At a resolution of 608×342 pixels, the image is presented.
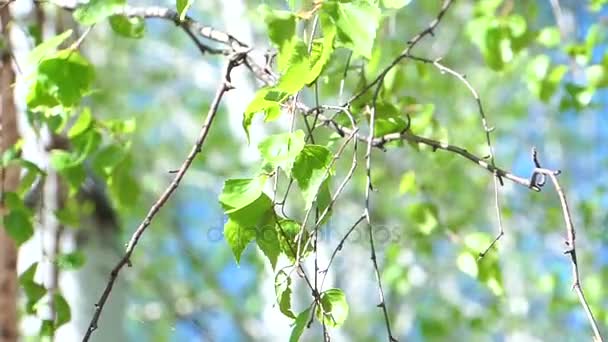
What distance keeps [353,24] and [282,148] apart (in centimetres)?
10

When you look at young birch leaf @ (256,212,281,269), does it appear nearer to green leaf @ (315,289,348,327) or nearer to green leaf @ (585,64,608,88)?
green leaf @ (315,289,348,327)

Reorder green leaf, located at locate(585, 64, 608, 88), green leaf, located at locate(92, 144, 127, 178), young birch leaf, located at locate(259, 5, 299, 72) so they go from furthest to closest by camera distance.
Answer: green leaf, located at locate(585, 64, 608, 88) → green leaf, located at locate(92, 144, 127, 178) → young birch leaf, located at locate(259, 5, 299, 72)

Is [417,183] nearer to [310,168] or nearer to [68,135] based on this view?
[68,135]

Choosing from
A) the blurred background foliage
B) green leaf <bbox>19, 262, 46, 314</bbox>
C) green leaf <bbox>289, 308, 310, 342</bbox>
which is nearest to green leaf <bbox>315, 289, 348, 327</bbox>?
green leaf <bbox>289, 308, 310, 342</bbox>

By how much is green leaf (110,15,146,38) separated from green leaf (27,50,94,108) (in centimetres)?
12

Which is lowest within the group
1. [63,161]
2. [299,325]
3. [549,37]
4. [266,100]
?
[299,325]

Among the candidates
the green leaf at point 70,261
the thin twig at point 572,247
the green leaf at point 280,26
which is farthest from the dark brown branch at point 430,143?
the green leaf at point 70,261

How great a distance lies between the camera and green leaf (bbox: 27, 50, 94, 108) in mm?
781

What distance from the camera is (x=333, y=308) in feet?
2.15

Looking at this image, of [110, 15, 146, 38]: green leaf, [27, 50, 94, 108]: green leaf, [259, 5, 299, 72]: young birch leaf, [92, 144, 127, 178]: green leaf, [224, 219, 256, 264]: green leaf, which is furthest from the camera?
[92, 144, 127, 178]: green leaf

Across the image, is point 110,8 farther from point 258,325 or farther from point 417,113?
point 258,325

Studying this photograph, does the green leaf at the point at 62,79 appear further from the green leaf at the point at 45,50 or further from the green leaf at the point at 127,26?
the green leaf at the point at 127,26

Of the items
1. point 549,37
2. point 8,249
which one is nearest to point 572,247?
point 549,37

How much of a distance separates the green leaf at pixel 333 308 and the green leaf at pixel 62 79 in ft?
1.02
